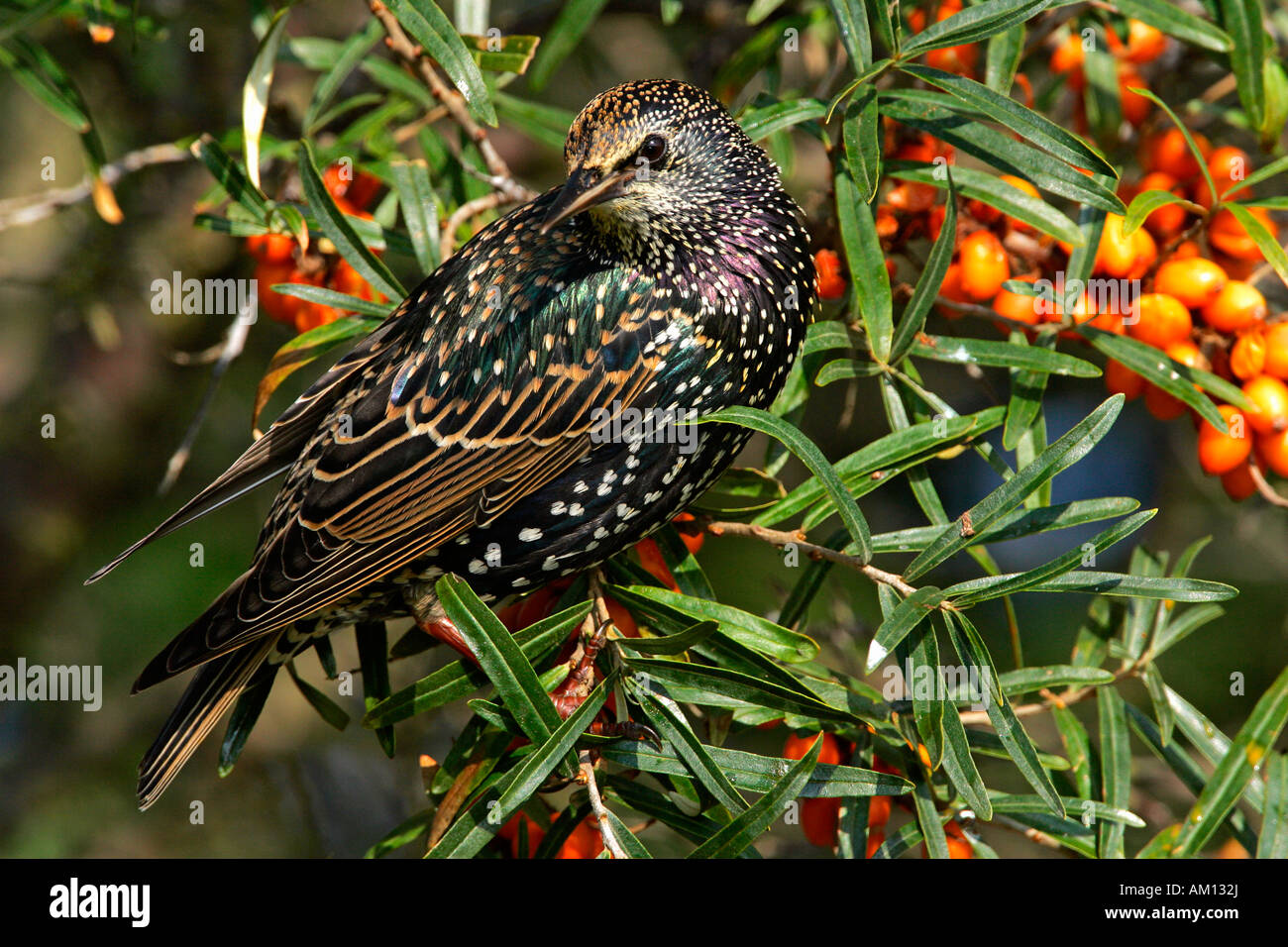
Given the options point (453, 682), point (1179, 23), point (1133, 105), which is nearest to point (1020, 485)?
point (453, 682)

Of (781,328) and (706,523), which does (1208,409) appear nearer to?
(781,328)

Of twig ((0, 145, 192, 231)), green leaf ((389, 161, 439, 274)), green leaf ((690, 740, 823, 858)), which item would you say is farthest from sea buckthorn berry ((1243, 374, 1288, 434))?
twig ((0, 145, 192, 231))

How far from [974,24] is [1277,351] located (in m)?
0.94

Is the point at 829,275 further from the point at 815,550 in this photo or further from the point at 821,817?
the point at 821,817

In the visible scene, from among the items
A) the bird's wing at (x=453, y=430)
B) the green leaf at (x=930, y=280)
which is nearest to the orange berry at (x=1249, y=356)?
the green leaf at (x=930, y=280)

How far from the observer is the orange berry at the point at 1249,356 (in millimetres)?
2451

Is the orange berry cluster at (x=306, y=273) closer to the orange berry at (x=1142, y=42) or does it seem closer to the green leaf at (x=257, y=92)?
the green leaf at (x=257, y=92)

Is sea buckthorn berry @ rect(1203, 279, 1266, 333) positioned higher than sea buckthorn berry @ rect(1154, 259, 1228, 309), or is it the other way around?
sea buckthorn berry @ rect(1154, 259, 1228, 309)

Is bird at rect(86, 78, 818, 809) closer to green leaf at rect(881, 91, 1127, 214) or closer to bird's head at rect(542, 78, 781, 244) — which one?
bird's head at rect(542, 78, 781, 244)

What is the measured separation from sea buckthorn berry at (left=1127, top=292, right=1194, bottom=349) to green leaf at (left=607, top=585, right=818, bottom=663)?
989 mm

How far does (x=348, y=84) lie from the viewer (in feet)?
11.1

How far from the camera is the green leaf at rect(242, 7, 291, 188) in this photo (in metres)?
2.46

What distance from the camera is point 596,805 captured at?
2.05m
